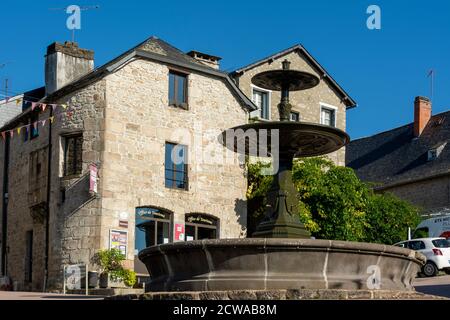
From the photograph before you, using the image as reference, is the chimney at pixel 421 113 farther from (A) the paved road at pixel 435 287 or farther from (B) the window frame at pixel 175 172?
(A) the paved road at pixel 435 287

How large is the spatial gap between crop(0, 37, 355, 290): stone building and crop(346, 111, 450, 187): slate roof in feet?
48.1

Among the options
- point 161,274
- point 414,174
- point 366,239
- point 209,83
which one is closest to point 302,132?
point 161,274

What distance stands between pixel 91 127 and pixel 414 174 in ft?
70.8

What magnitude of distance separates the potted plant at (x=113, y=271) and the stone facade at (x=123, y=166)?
41 cm

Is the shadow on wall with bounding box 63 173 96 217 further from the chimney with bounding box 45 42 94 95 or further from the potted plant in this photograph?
the chimney with bounding box 45 42 94 95

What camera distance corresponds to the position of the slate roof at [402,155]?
145 feet

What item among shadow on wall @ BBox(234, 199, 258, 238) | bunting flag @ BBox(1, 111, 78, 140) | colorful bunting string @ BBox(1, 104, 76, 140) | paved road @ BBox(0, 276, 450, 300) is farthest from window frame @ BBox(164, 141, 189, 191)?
paved road @ BBox(0, 276, 450, 300)

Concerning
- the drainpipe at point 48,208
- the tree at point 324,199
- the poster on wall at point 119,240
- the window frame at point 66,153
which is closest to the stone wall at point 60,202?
the window frame at point 66,153

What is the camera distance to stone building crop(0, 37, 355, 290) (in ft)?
92.3

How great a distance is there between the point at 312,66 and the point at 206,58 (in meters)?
5.73

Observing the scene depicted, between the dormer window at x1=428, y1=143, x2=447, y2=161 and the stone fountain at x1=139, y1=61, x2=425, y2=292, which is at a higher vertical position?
the dormer window at x1=428, y1=143, x2=447, y2=161

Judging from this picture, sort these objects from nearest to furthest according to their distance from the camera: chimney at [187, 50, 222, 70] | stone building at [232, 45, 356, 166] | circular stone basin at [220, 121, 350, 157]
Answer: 1. circular stone basin at [220, 121, 350, 157]
2. chimney at [187, 50, 222, 70]
3. stone building at [232, 45, 356, 166]

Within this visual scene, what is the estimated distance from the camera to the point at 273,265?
12352mm
